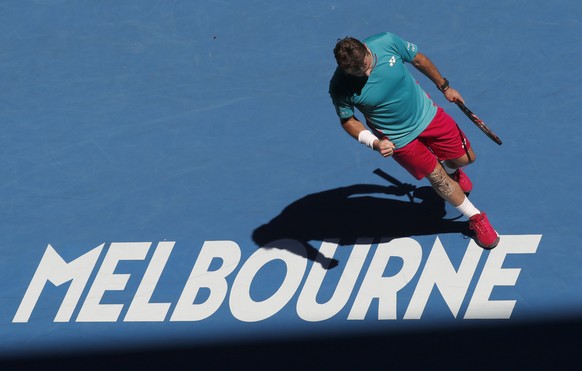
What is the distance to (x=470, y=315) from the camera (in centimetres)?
759

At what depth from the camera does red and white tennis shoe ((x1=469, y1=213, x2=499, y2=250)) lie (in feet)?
26.1

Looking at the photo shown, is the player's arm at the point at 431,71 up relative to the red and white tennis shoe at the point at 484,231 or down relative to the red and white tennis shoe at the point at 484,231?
up

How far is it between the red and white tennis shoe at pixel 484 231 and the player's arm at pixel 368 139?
124cm

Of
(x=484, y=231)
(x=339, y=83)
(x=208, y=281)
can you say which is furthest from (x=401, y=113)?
(x=208, y=281)

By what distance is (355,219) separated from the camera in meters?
8.48

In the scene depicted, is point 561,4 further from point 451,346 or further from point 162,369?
point 162,369

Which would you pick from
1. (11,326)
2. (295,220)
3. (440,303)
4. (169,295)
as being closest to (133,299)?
(169,295)

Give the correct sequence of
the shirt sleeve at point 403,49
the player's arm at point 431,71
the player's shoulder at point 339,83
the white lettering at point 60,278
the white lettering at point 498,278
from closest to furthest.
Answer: the player's shoulder at point 339,83, the shirt sleeve at point 403,49, the player's arm at point 431,71, the white lettering at point 498,278, the white lettering at point 60,278

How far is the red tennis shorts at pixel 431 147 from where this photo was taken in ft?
24.7

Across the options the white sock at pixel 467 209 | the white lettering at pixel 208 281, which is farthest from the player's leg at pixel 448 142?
the white lettering at pixel 208 281

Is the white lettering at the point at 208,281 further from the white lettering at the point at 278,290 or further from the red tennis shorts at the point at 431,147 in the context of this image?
the red tennis shorts at the point at 431,147

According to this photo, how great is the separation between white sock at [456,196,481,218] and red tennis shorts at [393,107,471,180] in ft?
1.35

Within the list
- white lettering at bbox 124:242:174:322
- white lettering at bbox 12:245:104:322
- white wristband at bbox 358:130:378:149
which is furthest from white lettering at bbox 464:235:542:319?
white lettering at bbox 12:245:104:322

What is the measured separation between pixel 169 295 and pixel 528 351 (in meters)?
2.95
